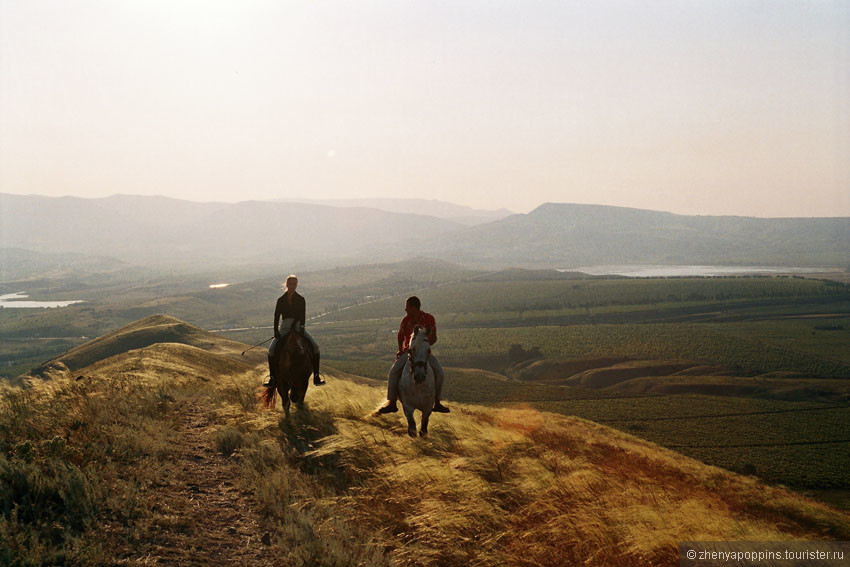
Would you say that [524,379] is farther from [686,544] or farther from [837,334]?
[686,544]

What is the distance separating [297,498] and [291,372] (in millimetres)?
6028

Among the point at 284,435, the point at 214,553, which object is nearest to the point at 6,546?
the point at 214,553

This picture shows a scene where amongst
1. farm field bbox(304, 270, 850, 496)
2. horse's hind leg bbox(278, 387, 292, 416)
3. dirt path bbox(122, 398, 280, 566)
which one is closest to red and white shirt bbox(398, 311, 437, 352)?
horse's hind leg bbox(278, 387, 292, 416)

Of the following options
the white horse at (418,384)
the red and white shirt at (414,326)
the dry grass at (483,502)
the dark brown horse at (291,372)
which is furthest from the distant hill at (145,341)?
the dry grass at (483,502)

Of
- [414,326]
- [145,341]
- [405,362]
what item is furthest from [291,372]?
[145,341]

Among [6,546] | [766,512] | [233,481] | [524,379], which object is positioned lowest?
[524,379]

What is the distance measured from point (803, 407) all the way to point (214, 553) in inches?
3590

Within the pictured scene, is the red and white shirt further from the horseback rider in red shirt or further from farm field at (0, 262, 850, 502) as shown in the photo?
farm field at (0, 262, 850, 502)

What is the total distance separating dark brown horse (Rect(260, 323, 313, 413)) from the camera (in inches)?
545

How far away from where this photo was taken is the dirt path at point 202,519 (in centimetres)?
643

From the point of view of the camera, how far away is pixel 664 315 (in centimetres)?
15325

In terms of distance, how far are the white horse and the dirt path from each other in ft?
14.8

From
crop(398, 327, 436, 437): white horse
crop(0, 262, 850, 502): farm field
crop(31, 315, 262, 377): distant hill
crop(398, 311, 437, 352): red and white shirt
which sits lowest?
crop(0, 262, 850, 502): farm field

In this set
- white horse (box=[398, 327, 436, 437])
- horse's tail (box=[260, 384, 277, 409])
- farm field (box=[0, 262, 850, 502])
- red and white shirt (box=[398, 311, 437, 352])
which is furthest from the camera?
farm field (box=[0, 262, 850, 502])
